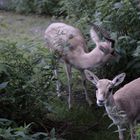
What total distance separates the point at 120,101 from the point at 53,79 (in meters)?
0.90

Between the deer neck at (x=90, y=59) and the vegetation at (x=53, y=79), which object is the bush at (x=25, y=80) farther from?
the deer neck at (x=90, y=59)

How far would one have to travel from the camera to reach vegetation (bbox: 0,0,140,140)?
236 inches

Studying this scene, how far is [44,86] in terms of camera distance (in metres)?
6.23

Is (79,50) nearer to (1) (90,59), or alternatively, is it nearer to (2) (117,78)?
(1) (90,59)

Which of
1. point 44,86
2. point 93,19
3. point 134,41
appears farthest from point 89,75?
point 93,19

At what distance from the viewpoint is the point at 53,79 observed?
622cm

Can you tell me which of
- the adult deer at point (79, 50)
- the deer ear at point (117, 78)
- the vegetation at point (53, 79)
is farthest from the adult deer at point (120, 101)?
the adult deer at point (79, 50)

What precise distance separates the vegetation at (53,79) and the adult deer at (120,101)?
24.2 inches

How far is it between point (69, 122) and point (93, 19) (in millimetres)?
2371

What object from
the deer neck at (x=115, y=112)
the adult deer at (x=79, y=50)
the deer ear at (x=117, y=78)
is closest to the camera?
the deer neck at (x=115, y=112)

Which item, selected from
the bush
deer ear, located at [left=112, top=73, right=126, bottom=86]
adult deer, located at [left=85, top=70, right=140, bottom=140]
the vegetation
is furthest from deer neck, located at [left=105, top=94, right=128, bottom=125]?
the bush

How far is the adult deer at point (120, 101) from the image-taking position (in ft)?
19.6

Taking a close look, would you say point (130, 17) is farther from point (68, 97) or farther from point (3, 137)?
point (3, 137)

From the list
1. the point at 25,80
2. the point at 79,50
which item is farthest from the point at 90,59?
the point at 25,80
